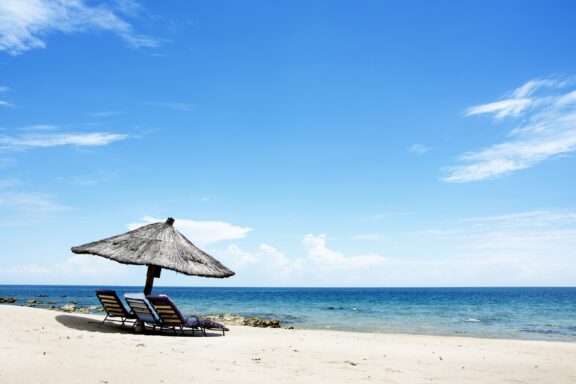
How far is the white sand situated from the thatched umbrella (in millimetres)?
1888

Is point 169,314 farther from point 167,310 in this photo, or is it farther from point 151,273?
point 151,273

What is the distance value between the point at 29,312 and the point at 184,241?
15.7ft

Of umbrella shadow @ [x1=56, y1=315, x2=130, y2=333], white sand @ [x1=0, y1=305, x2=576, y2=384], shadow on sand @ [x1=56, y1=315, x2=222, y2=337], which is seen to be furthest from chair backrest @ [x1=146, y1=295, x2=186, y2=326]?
umbrella shadow @ [x1=56, y1=315, x2=130, y2=333]

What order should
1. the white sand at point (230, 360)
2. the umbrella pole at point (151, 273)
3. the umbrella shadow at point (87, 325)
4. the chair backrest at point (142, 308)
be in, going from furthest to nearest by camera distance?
the umbrella pole at point (151, 273), the umbrella shadow at point (87, 325), the chair backrest at point (142, 308), the white sand at point (230, 360)

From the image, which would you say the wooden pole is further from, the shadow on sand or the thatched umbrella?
the shadow on sand

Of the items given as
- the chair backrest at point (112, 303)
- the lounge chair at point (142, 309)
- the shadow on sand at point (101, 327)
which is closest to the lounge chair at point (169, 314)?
the lounge chair at point (142, 309)

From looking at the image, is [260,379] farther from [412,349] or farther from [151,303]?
[412,349]

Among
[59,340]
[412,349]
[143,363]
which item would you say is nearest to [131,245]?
[59,340]

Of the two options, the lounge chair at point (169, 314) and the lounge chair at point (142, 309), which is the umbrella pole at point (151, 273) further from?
the lounge chair at point (169, 314)

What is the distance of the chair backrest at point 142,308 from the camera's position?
11305 millimetres

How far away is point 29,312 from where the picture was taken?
13086 mm

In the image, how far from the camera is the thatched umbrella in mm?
12219

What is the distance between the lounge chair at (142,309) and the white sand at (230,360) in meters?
0.64

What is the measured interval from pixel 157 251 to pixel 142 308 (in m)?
1.62
